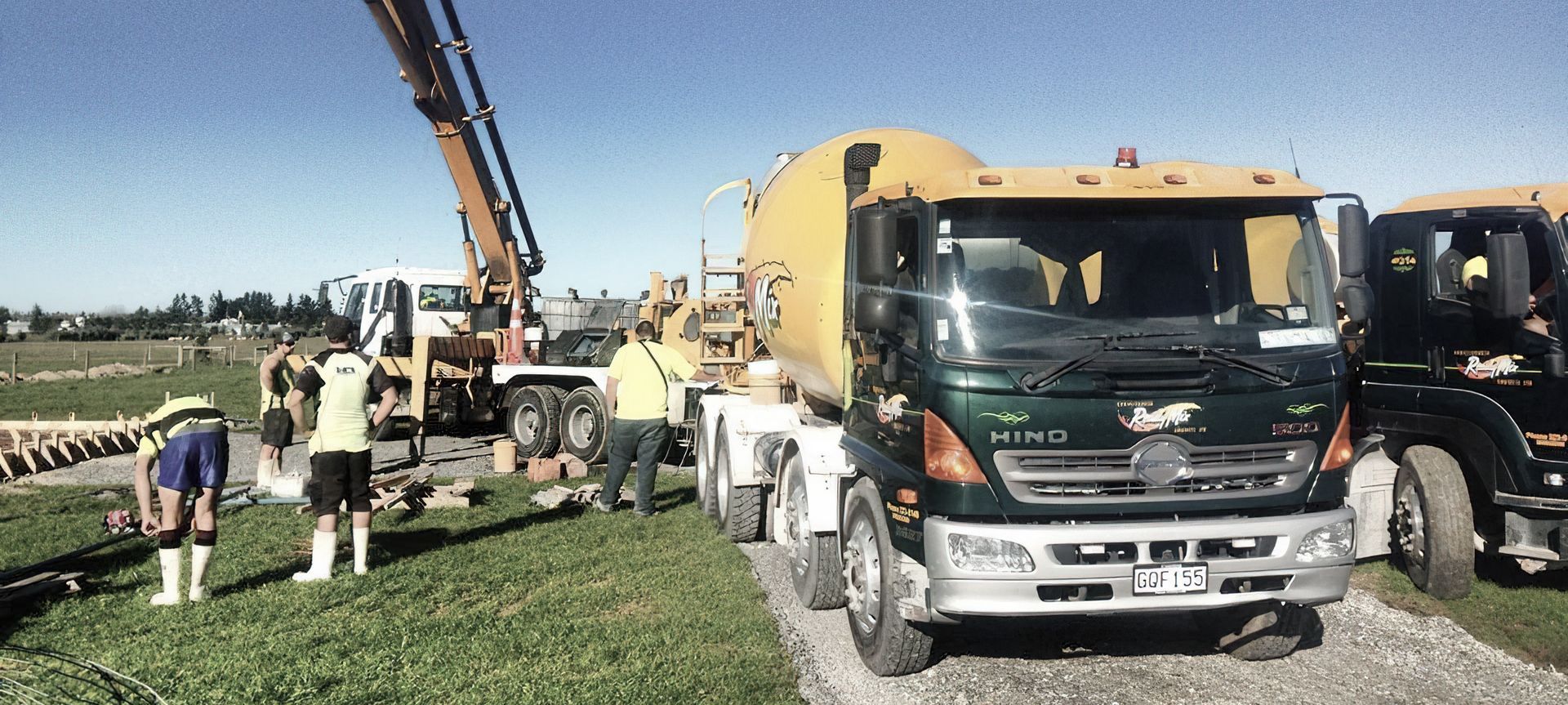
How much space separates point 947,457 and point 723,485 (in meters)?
4.74

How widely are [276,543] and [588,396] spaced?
5920mm

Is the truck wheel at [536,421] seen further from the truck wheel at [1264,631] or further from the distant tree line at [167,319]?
the distant tree line at [167,319]

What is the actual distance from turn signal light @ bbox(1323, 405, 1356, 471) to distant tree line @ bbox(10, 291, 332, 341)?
155 ft

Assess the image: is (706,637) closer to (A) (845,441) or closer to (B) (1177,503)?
(A) (845,441)

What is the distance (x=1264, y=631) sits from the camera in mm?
5461

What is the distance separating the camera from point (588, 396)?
13.9 metres

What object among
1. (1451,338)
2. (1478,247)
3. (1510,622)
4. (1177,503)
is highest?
(1478,247)

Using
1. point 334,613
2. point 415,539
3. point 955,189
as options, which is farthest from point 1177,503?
point 415,539

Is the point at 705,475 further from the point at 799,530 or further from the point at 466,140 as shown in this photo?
→ the point at 466,140

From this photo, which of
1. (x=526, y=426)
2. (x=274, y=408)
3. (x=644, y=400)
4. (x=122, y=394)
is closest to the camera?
(x=644, y=400)

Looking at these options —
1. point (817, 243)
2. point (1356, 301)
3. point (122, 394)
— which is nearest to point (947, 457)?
point (1356, 301)

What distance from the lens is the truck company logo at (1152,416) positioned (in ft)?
14.9

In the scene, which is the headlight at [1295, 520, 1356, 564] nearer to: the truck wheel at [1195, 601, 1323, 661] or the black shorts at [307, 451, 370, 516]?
the truck wheel at [1195, 601, 1323, 661]

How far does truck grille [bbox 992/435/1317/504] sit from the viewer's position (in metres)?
4.52
